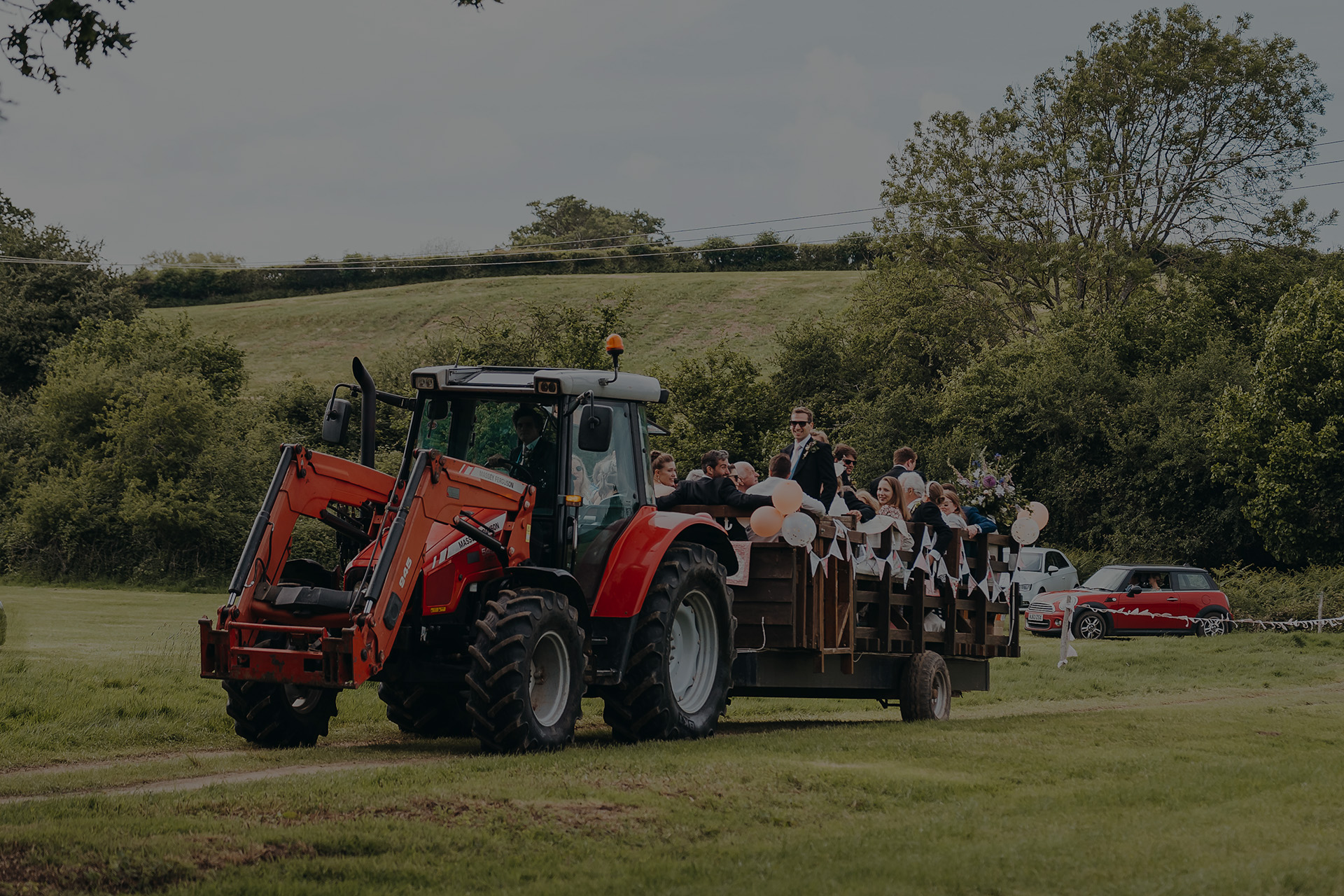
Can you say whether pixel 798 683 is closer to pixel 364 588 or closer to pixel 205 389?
pixel 364 588

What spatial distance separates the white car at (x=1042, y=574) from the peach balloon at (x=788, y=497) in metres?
22.5

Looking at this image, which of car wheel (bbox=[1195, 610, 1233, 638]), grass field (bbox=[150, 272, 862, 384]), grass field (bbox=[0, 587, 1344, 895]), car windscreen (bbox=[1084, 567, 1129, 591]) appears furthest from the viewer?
grass field (bbox=[150, 272, 862, 384])

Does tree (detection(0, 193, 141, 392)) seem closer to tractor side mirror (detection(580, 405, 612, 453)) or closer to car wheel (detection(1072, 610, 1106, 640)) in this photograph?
car wheel (detection(1072, 610, 1106, 640))

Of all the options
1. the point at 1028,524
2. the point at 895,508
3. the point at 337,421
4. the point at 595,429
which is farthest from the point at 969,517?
the point at 337,421

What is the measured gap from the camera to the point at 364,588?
9.56m

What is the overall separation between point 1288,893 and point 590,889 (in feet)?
9.82

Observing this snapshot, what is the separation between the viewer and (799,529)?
39.1 ft

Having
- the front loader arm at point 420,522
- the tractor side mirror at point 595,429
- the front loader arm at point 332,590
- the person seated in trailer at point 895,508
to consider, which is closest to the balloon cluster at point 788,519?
the person seated in trailer at point 895,508

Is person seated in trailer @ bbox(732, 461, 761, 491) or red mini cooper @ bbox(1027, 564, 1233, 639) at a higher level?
person seated in trailer @ bbox(732, 461, 761, 491)

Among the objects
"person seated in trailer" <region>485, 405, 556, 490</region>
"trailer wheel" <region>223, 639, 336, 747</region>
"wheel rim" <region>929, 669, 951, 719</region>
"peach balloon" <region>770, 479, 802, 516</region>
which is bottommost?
"wheel rim" <region>929, 669, 951, 719</region>

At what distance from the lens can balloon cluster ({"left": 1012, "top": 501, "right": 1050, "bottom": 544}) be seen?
50.1ft

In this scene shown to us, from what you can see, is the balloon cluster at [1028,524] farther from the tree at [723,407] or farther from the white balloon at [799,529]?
the tree at [723,407]

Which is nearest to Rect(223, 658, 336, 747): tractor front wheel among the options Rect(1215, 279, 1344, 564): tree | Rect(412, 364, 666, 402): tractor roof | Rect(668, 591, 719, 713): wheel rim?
Rect(412, 364, 666, 402): tractor roof

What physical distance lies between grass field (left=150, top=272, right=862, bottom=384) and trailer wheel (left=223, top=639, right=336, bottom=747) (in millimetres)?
55712
